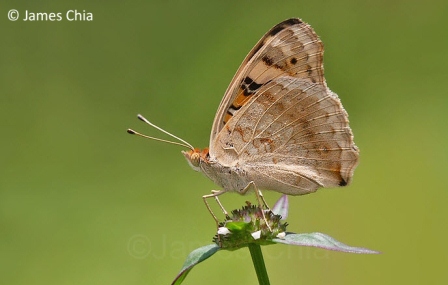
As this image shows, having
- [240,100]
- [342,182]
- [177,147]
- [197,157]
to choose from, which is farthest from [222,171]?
[177,147]

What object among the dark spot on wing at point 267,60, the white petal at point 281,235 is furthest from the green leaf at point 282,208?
the dark spot on wing at point 267,60

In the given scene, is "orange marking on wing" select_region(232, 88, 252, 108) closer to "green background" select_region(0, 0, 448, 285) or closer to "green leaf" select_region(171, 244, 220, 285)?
"green leaf" select_region(171, 244, 220, 285)

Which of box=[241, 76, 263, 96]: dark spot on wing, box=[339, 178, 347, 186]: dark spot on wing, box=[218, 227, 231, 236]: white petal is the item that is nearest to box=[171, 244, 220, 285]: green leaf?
box=[218, 227, 231, 236]: white petal

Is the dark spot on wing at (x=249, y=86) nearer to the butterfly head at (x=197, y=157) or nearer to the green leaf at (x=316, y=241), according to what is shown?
the butterfly head at (x=197, y=157)

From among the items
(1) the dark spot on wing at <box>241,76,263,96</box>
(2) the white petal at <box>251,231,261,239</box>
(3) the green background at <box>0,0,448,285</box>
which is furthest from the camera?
(3) the green background at <box>0,0,448,285</box>

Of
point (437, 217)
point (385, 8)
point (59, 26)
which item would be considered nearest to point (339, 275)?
point (437, 217)

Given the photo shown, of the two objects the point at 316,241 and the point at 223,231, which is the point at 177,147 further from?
the point at 316,241

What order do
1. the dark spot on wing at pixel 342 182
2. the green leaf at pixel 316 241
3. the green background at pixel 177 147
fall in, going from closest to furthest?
the green leaf at pixel 316 241 < the dark spot on wing at pixel 342 182 < the green background at pixel 177 147
